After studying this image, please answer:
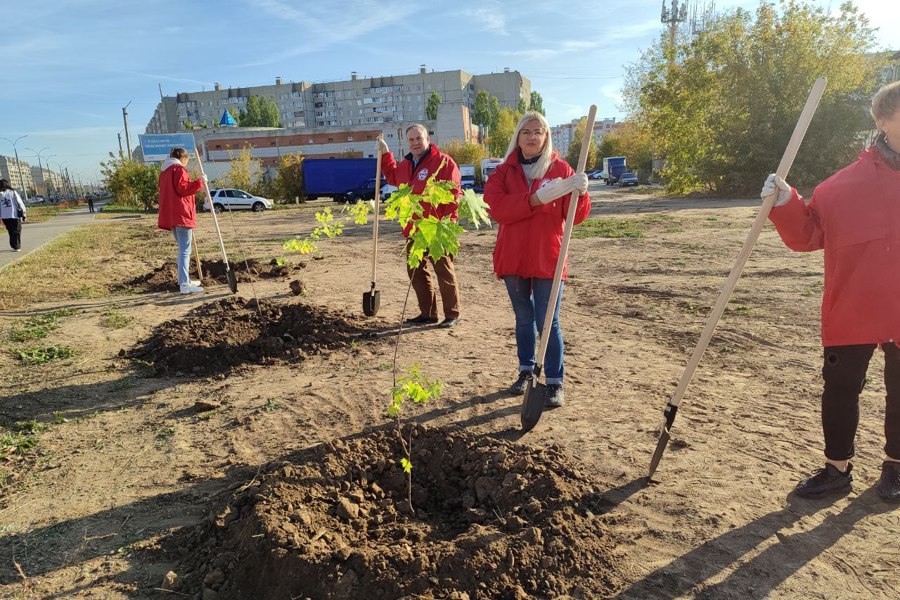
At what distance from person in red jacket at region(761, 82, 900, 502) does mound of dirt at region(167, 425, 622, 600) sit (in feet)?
4.04

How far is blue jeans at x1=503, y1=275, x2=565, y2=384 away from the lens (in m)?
3.76

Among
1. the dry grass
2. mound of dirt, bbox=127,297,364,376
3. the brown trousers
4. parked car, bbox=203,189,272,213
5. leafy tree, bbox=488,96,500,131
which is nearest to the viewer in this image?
mound of dirt, bbox=127,297,364,376

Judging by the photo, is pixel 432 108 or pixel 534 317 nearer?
pixel 534 317

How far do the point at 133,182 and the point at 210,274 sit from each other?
33.5 meters

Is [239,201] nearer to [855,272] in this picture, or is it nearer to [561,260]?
[561,260]

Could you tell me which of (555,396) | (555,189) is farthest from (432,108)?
(555,189)

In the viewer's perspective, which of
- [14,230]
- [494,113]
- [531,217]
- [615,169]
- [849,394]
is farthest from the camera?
[494,113]

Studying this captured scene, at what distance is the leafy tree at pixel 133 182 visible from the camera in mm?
36969

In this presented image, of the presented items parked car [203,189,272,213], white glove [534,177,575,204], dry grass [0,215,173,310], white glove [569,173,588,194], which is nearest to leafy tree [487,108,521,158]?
parked car [203,189,272,213]

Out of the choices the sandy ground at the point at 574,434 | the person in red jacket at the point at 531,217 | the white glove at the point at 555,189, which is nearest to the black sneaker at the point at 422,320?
the sandy ground at the point at 574,434

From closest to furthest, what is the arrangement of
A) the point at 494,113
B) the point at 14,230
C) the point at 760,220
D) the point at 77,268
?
1. the point at 760,220
2. the point at 77,268
3. the point at 14,230
4. the point at 494,113

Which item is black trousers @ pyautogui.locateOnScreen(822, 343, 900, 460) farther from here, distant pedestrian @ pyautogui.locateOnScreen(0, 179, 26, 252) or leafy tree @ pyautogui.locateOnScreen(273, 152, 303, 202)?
leafy tree @ pyautogui.locateOnScreen(273, 152, 303, 202)

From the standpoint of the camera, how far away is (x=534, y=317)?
393 centimetres

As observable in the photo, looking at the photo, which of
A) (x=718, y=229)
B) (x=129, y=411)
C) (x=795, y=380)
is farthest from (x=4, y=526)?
(x=718, y=229)
